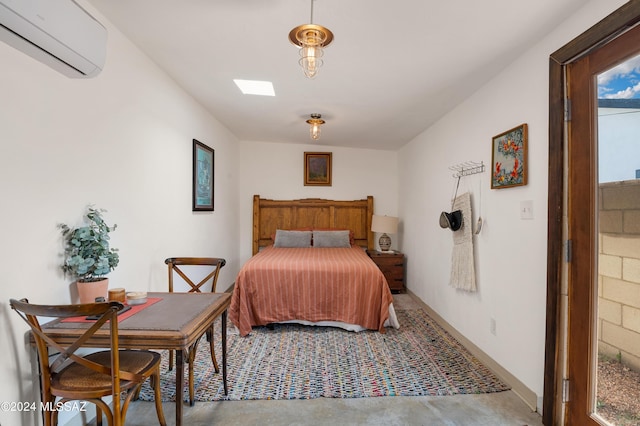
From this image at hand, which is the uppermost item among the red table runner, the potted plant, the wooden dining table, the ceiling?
the ceiling

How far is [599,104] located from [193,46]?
2.52m

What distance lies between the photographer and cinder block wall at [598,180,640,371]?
55.7 inches

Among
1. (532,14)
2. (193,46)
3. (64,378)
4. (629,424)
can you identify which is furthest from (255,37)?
(629,424)

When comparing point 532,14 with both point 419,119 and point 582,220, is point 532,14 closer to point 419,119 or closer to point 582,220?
point 582,220

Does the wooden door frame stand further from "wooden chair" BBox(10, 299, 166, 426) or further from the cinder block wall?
"wooden chair" BBox(10, 299, 166, 426)

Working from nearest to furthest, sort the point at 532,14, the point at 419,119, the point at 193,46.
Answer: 1. the point at 532,14
2. the point at 193,46
3. the point at 419,119

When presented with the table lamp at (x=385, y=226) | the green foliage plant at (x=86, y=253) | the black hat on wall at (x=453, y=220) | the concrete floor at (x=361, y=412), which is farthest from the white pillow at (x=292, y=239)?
the green foliage plant at (x=86, y=253)

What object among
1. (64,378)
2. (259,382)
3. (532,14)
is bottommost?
(259,382)

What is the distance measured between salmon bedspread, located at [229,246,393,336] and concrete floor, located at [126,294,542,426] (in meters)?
1.11

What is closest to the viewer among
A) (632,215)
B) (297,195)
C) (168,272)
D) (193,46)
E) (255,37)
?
(632,215)

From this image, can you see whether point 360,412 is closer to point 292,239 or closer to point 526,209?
point 526,209

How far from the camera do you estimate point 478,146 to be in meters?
2.66

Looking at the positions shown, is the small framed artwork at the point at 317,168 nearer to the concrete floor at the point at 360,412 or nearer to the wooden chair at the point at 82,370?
the concrete floor at the point at 360,412

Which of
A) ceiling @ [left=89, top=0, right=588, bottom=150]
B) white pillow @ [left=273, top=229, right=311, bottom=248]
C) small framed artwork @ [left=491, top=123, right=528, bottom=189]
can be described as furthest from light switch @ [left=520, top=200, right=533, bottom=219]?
white pillow @ [left=273, top=229, right=311, bottom=248]
